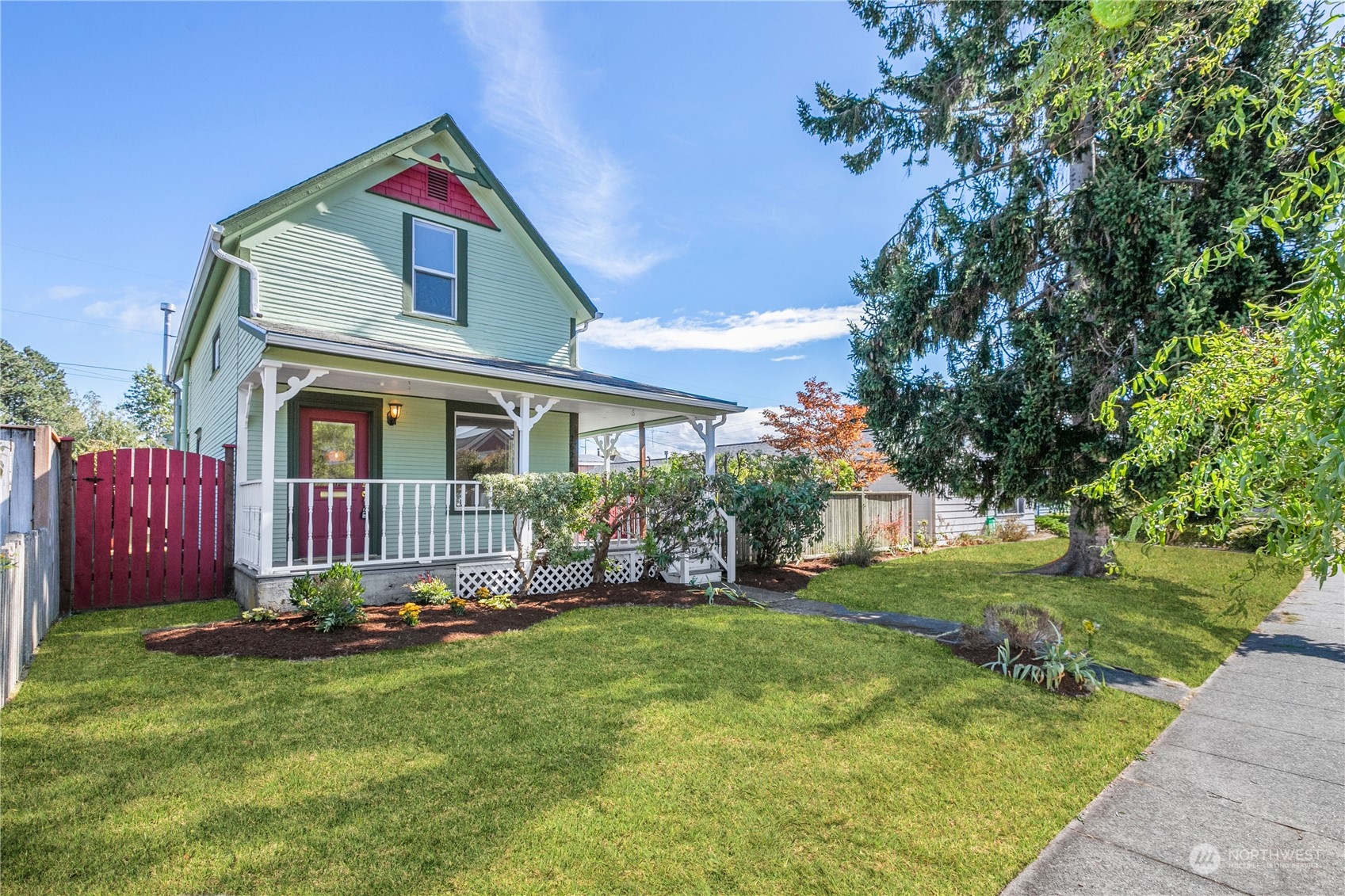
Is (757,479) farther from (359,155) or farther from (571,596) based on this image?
(359,155)

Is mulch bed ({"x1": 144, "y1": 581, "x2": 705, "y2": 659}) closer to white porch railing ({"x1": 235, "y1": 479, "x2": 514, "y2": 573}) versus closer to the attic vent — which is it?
white porch railing ({"x1": 235, "y1": 479, "x2": 514, "y2": 573})

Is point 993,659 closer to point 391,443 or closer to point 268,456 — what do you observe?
point 268,456

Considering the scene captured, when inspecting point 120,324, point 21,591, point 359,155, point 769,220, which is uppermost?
point 120,324

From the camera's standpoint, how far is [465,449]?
10.7m

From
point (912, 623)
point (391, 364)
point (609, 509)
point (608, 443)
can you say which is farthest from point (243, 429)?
point (912, 623)

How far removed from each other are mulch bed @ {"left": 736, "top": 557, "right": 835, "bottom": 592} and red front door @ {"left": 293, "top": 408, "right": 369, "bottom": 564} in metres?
6.13

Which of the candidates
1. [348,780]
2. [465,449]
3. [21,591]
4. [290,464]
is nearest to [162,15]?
[290,464]

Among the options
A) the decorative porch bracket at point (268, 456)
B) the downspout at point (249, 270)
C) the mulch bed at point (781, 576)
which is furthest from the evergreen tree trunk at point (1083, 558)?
the downspout at point (249, 270)

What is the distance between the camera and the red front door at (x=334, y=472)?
8797 mm

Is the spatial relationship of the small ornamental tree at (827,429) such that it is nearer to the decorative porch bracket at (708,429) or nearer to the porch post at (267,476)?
the decorative porch bracket at (708,429)

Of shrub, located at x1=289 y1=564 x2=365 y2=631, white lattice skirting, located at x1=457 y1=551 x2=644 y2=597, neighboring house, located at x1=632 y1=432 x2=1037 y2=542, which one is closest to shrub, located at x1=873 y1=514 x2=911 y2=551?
neighboring house, located at x1=632 y1=432 x2=1037 y2=542

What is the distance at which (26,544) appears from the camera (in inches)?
191

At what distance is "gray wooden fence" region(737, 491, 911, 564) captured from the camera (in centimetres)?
1349

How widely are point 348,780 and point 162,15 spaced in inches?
444
